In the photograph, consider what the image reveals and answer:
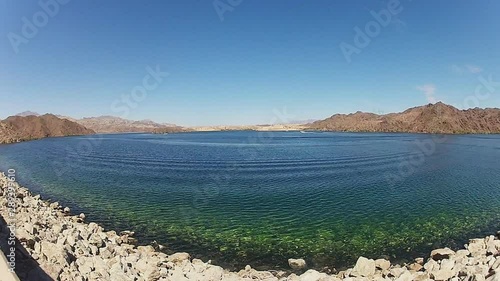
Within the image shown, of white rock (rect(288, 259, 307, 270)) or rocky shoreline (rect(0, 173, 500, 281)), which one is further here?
white rock (rect(288, 259, 307, 270))

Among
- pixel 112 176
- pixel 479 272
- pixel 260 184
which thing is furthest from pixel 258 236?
pixel 112 176

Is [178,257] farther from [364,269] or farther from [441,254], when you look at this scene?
[441,254]

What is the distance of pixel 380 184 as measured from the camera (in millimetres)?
47188

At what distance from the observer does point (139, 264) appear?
1805 centimetres

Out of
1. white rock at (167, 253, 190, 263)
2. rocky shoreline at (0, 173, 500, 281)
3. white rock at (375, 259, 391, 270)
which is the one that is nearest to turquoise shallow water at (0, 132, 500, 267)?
white rock at (167, 253, 190, 263)

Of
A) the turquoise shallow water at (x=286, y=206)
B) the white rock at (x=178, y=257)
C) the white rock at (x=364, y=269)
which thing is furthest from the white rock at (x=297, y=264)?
the white rock at (x=178, y=257)

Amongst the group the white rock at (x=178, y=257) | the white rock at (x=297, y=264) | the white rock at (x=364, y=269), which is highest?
the white rock at (x=364, y=269)

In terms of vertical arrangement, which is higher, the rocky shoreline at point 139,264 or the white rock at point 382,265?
the rocky shoreline at point 139,264

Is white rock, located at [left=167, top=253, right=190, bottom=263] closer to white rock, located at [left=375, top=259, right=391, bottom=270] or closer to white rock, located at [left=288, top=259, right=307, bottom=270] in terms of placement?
white rock, located at [left=288, top=259, right=307, bottom=270]

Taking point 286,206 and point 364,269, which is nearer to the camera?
point 364,269

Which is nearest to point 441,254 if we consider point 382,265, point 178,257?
point 382,265

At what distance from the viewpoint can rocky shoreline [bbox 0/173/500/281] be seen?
14.0 m

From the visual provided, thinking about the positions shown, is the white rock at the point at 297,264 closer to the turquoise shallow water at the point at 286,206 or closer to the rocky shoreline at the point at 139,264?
the rocky shoreline at the point at 139,264

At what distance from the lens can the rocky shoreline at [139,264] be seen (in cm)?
1397
